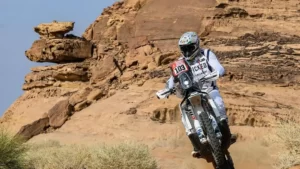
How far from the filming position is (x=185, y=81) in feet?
32.1

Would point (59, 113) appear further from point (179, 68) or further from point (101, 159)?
point (179, 68)

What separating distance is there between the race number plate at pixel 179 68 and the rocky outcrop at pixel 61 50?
2271 cm

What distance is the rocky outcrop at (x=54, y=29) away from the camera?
3247cm

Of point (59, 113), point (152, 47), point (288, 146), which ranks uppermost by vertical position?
point (288, 146)

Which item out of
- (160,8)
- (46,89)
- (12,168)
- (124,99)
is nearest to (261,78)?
(124,99)

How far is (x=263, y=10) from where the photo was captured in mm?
32719

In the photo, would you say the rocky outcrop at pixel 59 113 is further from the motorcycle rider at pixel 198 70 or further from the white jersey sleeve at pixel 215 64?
the white jersey sleeve at pixel 215 64

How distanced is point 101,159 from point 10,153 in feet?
6.48

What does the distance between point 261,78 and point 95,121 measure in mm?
7157

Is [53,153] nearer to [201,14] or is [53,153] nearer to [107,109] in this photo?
[107,109]

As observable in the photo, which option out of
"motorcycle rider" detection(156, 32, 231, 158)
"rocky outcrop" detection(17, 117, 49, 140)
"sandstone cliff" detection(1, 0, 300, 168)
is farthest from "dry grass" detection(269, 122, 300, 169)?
"rocky outcrop" detection(17, 117, 49, 140)

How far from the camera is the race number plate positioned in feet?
32.6

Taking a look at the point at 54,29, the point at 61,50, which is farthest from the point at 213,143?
the point at 54,29

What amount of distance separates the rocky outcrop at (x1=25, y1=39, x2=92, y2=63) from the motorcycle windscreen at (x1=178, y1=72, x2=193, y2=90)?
22.9 metres
